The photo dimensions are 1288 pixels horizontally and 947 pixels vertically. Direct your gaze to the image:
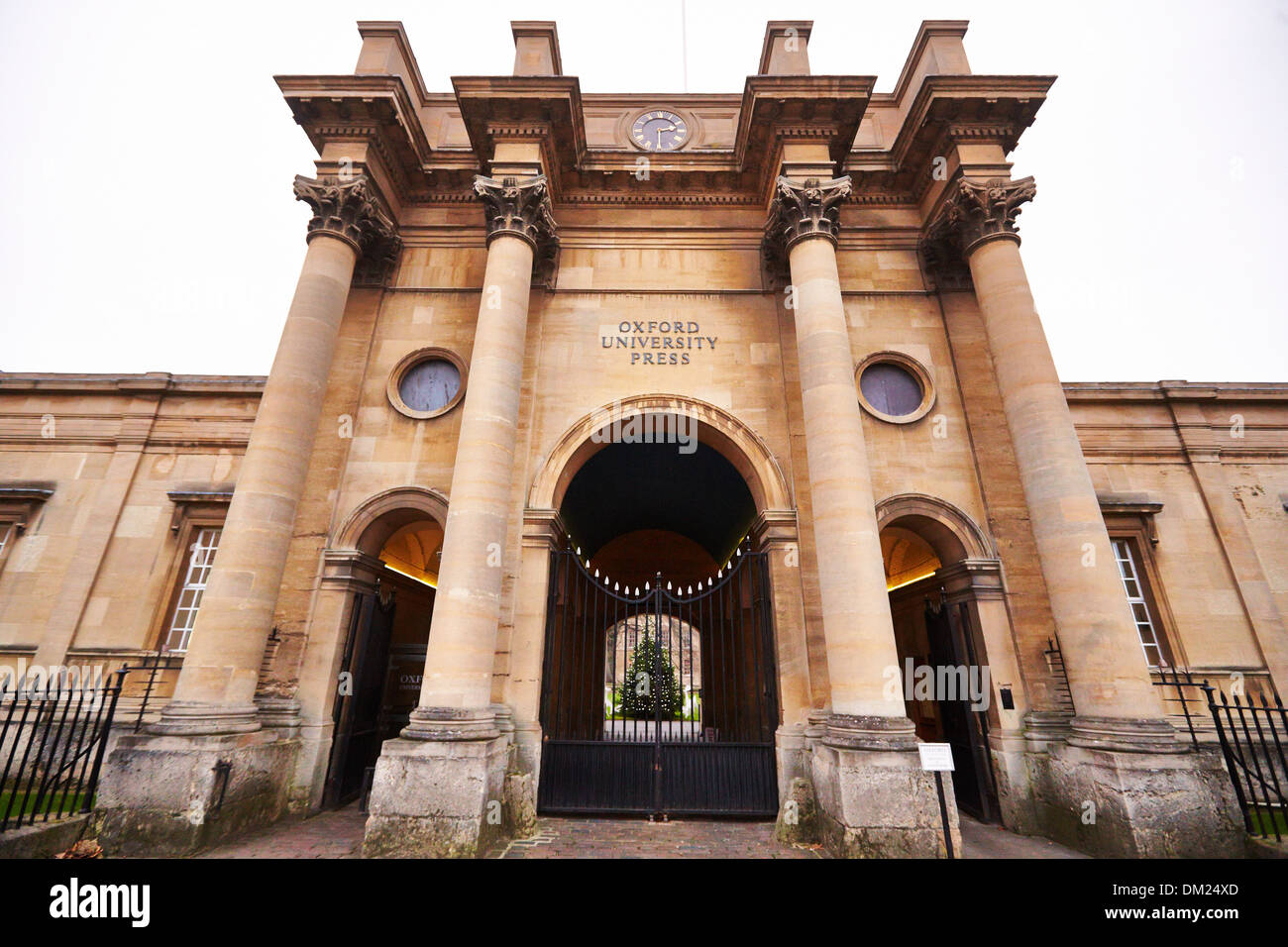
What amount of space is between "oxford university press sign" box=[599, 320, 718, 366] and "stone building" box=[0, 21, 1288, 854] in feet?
0.27

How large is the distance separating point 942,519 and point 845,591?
3.24 m

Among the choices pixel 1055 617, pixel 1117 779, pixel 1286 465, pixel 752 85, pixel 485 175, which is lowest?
pixel 1117 779

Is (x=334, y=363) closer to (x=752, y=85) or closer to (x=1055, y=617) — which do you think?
(x=752, y=85)

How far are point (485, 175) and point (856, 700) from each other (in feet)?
37.8

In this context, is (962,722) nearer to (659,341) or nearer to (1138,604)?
(1138,604)

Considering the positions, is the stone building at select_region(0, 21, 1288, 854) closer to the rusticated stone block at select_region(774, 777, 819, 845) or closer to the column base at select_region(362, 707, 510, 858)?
the column base at select_region(362, 707, 510, 858)

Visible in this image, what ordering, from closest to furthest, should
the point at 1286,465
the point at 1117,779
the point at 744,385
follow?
the point at 1117,779 < the point at 744,385 < the point at 1286,465

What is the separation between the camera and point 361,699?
9.91 metres

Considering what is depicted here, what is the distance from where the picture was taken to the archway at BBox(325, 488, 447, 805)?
9406 mm

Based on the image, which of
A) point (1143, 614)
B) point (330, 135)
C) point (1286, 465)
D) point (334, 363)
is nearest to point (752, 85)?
point (330, 135)

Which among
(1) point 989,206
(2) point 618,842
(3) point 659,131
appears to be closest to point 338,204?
(3) point 659,131

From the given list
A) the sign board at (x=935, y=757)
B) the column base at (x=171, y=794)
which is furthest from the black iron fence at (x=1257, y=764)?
the column base at (x=171, y=794)

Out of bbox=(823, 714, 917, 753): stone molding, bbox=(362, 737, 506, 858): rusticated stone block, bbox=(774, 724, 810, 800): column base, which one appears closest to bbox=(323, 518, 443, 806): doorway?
bbox=(362, 737, 506, 858): rusticated stone block

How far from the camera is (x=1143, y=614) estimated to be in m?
11.5
